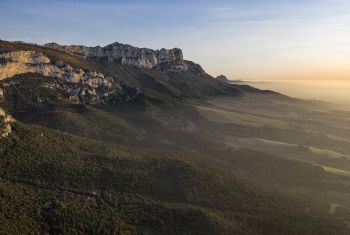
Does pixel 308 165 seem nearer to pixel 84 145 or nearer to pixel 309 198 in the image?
pixel 309 198

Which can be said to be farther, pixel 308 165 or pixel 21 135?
pixel 308 165

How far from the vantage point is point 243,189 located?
147m

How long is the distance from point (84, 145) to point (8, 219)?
197 feet

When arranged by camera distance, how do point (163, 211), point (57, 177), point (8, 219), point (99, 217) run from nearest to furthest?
point (8, 219) < point (99, 217) < point (163, 211) < point (57, 177)

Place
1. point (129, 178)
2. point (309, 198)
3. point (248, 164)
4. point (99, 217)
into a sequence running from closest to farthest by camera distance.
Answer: point (99, 217), point (129, 178), point (309, 198), point (248, 164)

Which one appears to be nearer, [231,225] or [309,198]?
[231,225]

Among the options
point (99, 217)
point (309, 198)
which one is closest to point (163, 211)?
point (99, 217)

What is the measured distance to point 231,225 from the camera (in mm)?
122062

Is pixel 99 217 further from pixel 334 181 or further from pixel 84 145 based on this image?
pixel 334 181

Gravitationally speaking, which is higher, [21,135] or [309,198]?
[21,135]

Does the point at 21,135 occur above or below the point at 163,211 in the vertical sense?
above

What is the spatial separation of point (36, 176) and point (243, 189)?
184 feet

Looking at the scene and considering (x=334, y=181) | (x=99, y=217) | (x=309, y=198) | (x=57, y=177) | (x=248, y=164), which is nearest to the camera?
(x=99, y=217)

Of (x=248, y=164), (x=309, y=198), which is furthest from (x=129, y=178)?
(x=248, y=164)
